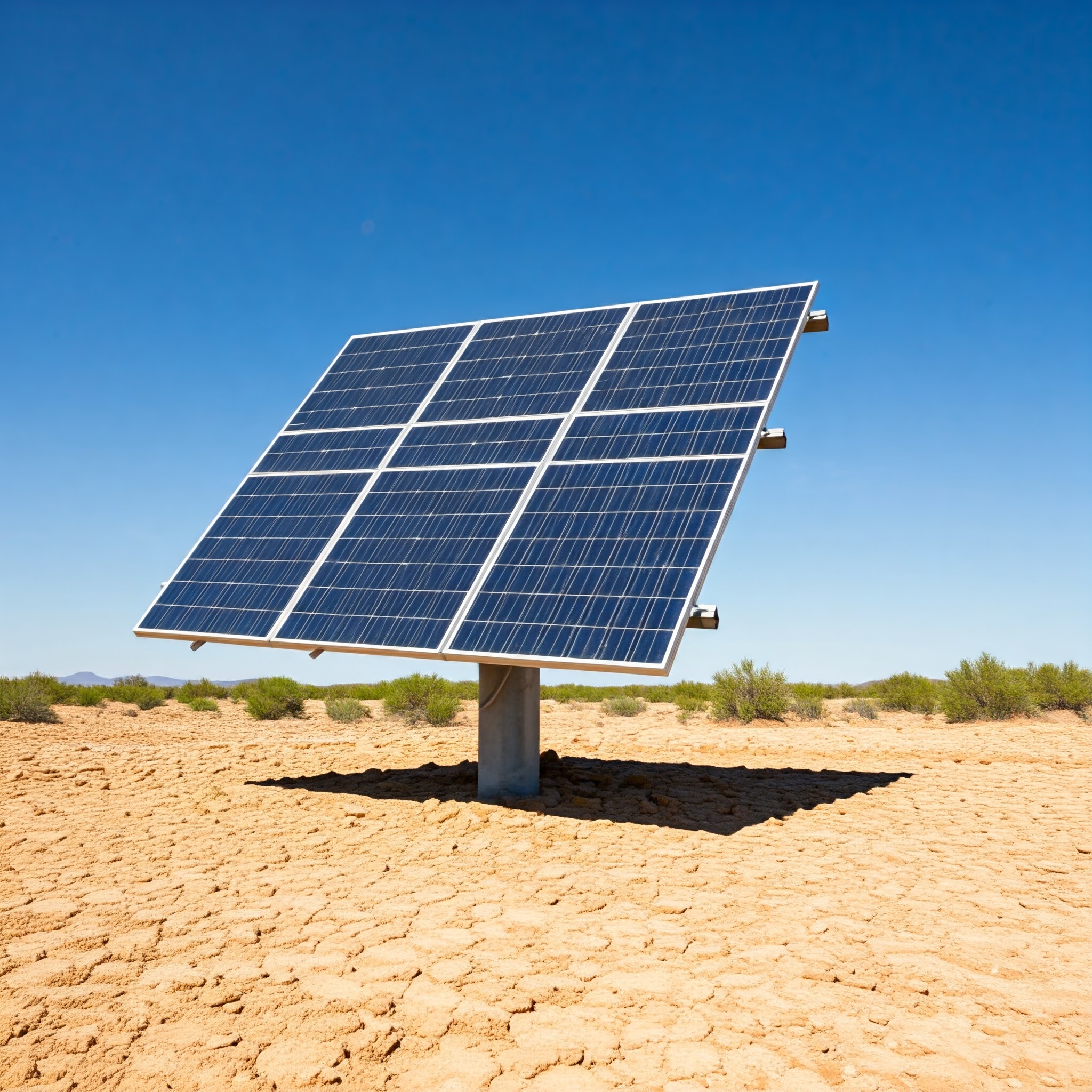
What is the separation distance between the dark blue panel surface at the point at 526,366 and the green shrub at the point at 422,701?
10.9 m

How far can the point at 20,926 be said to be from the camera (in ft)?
25.3

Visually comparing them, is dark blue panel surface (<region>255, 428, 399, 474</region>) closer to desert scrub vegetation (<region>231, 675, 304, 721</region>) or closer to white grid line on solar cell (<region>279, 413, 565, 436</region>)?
white grid line on solar cell (<region>279, 413, 565, 436</region>)

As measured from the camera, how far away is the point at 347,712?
2520 cm

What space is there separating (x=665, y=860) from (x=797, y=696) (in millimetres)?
17979

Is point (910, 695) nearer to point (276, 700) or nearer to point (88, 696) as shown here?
point (276, 700)

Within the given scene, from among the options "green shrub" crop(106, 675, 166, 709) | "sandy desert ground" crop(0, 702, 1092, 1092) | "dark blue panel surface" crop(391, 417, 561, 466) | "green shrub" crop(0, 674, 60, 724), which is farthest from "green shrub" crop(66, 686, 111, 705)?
"dark blue panel surface" crop(391, 417, 561, 466)

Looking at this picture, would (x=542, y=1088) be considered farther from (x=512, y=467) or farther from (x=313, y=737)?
(x=313, y=737)

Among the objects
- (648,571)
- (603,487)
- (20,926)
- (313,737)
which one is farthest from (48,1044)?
(313,737)

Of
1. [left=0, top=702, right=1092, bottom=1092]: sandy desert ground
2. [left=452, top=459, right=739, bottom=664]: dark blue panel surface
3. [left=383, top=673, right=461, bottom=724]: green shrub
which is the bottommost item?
[left=0, top=702, right=1092, bottom=1092]: sandy desert ground

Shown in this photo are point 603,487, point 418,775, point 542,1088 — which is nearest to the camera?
point 542,1088

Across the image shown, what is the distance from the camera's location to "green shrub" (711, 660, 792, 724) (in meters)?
23.6

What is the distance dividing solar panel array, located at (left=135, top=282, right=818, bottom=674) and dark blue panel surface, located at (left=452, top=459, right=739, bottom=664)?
23 millimetres

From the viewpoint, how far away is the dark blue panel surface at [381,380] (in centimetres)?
1511

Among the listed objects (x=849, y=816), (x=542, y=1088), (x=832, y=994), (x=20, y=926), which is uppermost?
(x=849, y=816)
